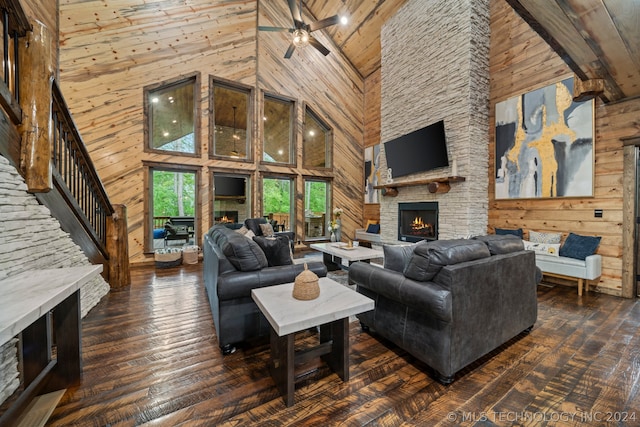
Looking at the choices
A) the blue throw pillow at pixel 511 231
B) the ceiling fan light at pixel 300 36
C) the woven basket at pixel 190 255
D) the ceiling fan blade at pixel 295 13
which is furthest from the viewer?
the woven basket at pixel 190 255

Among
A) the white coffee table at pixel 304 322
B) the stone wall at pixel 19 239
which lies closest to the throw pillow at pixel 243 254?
the white coffee table at pixel 304 322

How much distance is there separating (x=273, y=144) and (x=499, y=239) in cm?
590

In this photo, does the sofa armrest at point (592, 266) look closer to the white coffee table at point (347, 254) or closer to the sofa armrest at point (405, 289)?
the white coffee table at point (347, 254)

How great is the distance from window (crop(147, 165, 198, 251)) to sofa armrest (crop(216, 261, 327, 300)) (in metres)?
4.33

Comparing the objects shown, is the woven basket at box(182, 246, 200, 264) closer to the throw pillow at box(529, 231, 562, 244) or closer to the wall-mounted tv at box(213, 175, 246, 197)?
the wall-mounted tv at box(213, 175, 246, 197)

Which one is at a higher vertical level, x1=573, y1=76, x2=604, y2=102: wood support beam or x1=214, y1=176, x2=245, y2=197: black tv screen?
x1=573, y1=76, x2=604, y2=102: wood support beam

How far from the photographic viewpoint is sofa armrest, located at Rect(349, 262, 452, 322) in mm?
1661

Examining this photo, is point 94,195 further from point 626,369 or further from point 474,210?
point 474,210

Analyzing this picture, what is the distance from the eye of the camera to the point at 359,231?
7.59 meters

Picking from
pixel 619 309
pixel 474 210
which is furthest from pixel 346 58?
pixel 619 309

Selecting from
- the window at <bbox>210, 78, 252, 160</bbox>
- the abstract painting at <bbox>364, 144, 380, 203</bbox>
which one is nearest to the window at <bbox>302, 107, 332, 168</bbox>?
the abstract painting at <bbox>364, 144, 380, 203</bbox>

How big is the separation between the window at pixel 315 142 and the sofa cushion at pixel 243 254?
5210 mm

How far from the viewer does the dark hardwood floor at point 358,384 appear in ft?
4.84

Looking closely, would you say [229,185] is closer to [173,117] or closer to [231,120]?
[231,120]
